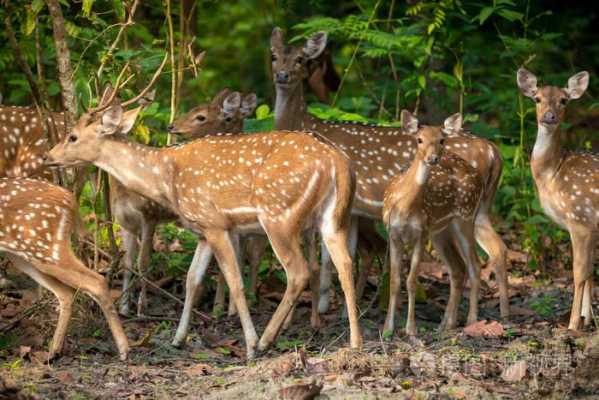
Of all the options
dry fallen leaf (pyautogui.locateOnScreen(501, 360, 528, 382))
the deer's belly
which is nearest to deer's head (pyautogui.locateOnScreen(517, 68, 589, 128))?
the deer's belly

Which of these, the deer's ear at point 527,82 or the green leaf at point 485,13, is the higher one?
the green leaf at point 485,13

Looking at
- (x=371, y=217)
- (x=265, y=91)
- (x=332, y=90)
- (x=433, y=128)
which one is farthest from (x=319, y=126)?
(x=265, y=91)

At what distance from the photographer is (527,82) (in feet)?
35.6

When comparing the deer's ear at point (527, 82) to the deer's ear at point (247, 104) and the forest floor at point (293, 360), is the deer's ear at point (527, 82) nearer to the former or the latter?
the forest floor at point (293, 360)

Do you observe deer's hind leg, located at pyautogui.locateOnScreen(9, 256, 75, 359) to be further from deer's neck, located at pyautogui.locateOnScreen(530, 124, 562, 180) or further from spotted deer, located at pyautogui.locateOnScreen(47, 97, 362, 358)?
deer's neck, located at pyautogui.locateOnScreen(530, 124, 562, 180)

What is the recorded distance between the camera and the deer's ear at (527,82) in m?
10.8

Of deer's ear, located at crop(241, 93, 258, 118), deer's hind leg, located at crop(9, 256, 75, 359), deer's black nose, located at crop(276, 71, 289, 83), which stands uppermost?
deer's black nose, located at crop(276, 71, 289, 83)

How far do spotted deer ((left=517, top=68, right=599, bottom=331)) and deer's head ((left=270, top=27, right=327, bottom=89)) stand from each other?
1.88 metres

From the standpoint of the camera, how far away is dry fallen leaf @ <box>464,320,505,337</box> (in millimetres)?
9430

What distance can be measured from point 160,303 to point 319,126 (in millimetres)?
2067

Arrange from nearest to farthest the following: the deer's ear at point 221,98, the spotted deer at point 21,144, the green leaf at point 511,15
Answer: the spotted deer at point 21,144, the deer's ear at point 221,98, the green leaf at point 511,15

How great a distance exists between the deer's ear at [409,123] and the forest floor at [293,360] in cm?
154

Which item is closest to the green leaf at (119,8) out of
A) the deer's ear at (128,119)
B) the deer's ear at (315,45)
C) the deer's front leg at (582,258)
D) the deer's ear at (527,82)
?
the deer's ear at (128,119)

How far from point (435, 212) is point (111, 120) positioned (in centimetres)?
260
